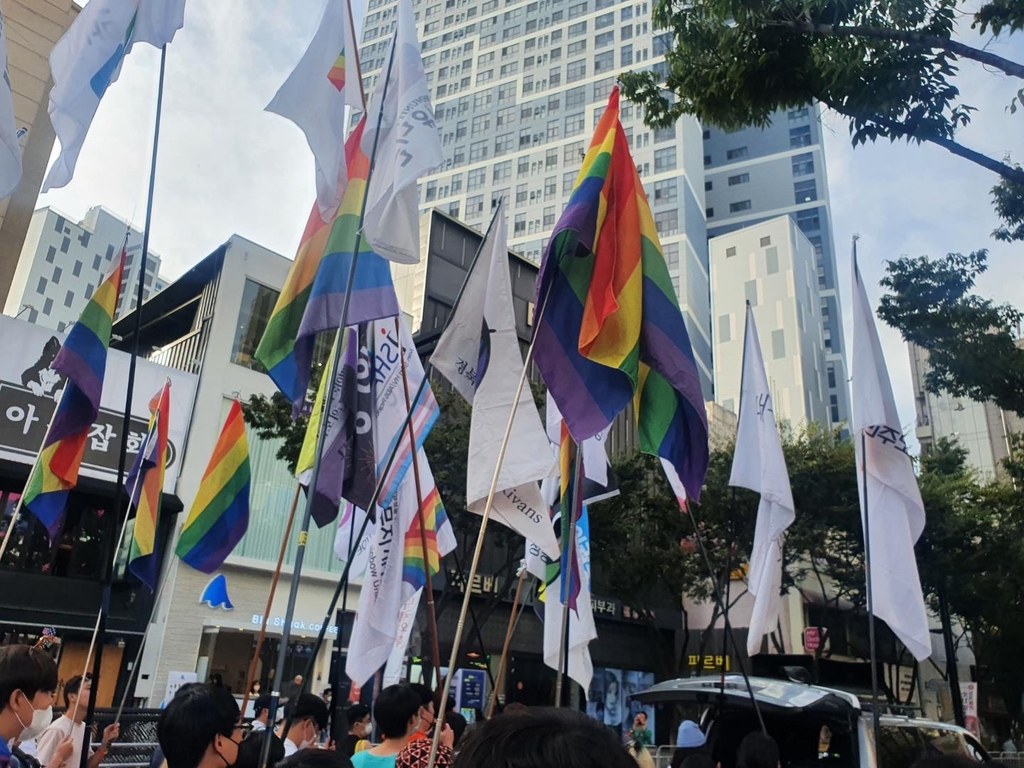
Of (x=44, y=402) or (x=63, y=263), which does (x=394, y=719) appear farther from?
(x=63, y=263)

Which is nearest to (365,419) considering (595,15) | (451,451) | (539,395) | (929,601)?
(451,451)

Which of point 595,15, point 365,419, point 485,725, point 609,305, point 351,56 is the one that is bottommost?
point 485,725

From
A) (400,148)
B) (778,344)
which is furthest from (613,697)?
(778,344)

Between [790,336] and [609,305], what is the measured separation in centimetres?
6194

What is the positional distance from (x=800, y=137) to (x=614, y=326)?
84.7 meters

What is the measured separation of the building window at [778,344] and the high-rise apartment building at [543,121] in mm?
5306

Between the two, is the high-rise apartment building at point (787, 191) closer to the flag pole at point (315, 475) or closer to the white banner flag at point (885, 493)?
the white banner flag at point (885, 493)

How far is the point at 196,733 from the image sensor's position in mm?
3340

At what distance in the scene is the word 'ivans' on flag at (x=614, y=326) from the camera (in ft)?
18.3

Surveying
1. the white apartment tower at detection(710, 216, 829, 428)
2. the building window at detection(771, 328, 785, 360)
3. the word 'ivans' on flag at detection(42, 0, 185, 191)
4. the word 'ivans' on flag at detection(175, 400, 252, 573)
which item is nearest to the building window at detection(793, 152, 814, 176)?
the white apartment tower at detection(710, 216, 829, 428)

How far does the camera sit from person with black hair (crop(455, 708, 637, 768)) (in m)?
1.46

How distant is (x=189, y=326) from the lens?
87.9 ft

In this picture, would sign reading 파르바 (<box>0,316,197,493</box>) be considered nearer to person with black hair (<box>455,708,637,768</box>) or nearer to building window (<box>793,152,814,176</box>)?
person with black hair (<box>455,708,637,768</box>)

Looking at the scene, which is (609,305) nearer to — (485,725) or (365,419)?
(365,419)
